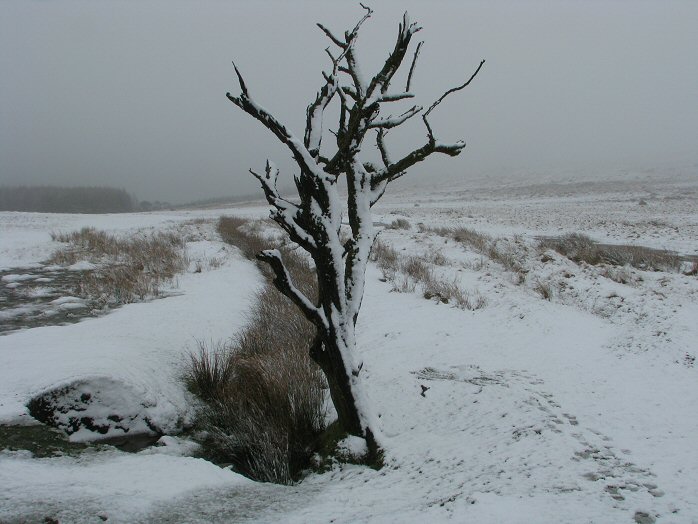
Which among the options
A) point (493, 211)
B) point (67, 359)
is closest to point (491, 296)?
point (67, 359)

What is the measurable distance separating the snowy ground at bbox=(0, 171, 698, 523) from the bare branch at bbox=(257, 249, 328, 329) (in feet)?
3.23

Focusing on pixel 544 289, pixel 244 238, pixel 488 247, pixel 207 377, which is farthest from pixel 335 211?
pixel 244 238

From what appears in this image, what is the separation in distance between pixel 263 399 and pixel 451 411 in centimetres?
153

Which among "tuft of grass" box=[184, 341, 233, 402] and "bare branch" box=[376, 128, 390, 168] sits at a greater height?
"bare branch" box=[376, 128, 390, 168]

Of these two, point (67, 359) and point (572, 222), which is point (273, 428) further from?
point (572, 222)

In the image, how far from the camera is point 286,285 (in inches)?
104

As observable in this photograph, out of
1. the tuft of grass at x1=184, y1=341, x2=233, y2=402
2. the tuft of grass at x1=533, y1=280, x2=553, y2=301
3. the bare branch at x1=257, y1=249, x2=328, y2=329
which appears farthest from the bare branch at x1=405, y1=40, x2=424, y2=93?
the tuft of grass at x1=533, y1=280, x2=553, y2=301

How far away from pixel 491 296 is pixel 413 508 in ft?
15.4

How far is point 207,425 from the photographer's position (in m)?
3.48

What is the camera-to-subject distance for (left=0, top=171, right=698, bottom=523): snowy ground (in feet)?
6.63

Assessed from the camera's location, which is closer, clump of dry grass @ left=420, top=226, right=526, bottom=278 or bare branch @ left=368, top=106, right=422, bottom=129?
bare branch @ left=368, top=106, right=422, bottom=129

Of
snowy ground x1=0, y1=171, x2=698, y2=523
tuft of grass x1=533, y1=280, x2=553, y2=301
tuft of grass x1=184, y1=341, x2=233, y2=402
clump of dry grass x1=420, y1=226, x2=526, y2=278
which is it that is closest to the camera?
snowy ground x1=0, y1=171, x2=698, y2=523

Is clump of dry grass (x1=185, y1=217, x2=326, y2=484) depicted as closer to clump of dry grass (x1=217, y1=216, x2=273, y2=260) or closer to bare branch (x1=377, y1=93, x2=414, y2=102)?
bare branch (x1=377, y1=93, x2=414, y2=102)

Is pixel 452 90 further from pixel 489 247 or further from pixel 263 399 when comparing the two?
pixel 489 247
